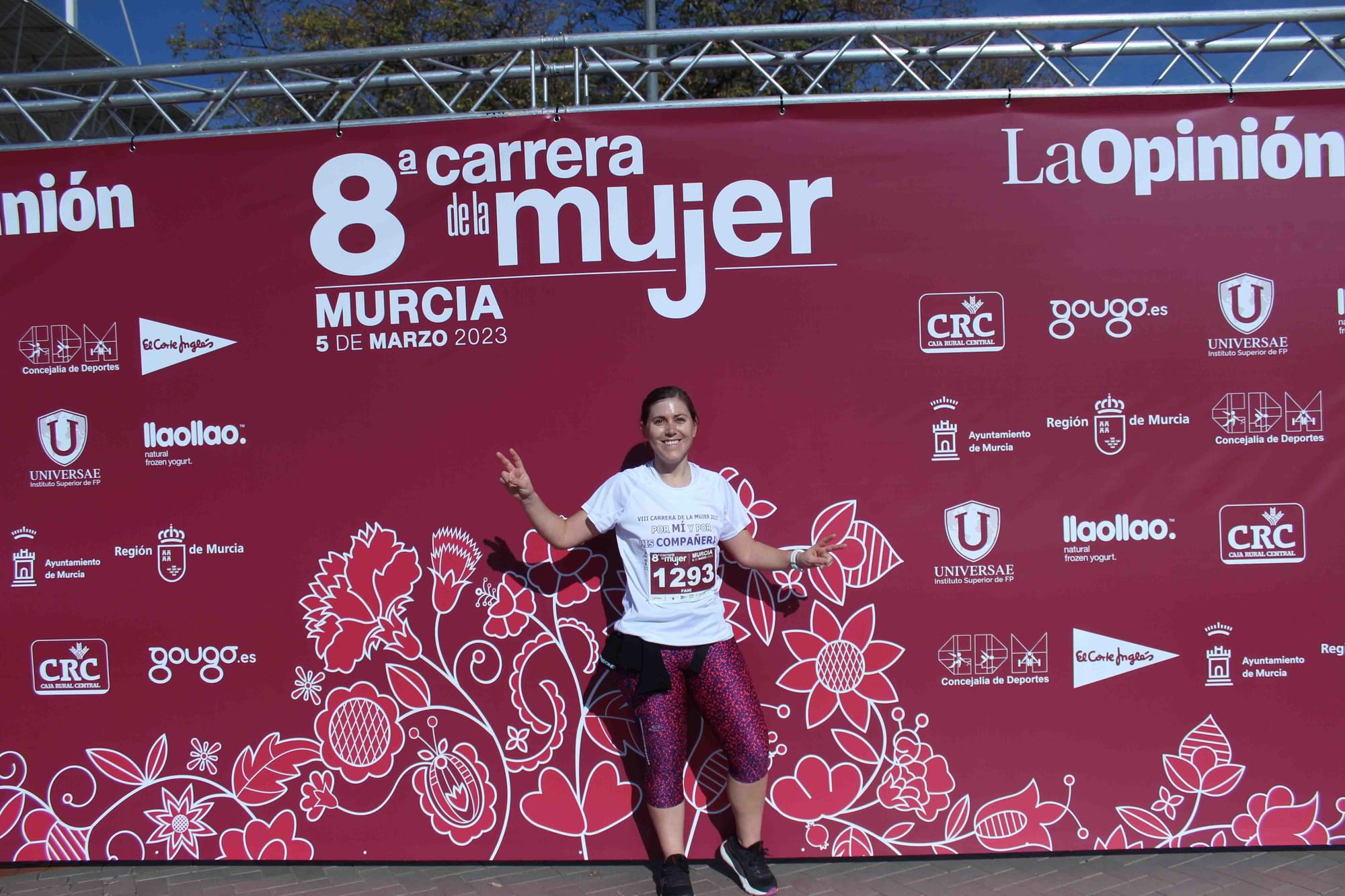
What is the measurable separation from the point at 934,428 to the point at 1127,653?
46.0 inches

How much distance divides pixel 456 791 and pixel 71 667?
170 centimetres

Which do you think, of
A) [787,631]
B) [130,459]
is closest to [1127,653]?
[787,631]

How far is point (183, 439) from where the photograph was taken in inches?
148

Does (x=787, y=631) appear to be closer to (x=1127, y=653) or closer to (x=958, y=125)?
(x=1127, y=653)

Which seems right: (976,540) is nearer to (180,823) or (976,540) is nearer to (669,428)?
(669,428)

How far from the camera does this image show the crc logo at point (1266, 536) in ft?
11.8

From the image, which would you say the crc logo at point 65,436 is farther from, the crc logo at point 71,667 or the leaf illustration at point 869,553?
the leaf illustration at point 869,553

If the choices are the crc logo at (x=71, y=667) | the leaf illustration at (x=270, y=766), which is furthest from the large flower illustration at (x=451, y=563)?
the crc logo at (x=71, y=667)

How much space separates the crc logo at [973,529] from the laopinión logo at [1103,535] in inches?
11.5

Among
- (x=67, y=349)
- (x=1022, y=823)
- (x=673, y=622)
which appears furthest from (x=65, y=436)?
(x=1022, y=823)

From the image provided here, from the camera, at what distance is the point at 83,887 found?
11.7 ft

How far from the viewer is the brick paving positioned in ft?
11.1

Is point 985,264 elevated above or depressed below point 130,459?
above

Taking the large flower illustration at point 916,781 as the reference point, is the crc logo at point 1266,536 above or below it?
above
